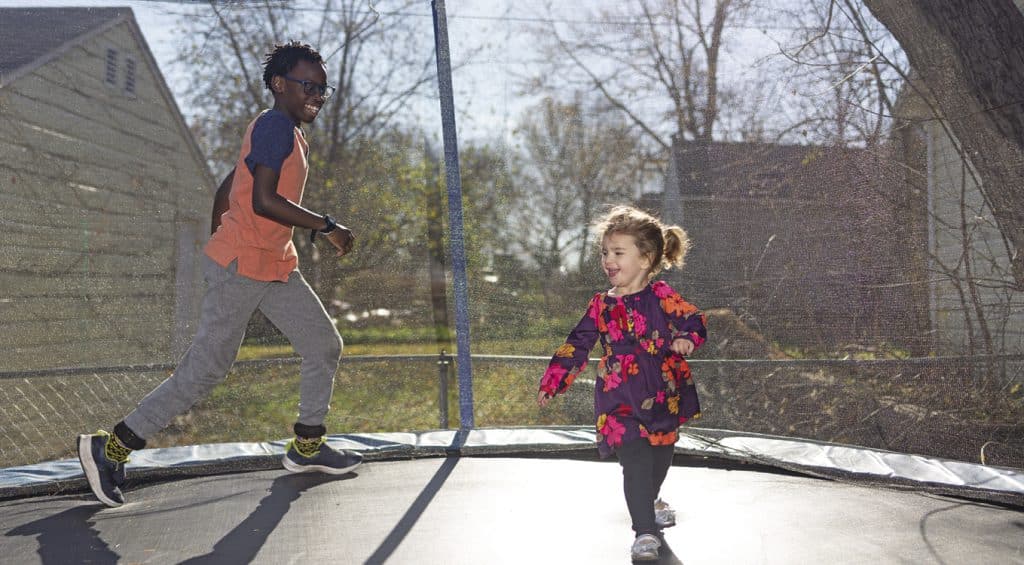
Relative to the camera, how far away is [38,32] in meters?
2.50

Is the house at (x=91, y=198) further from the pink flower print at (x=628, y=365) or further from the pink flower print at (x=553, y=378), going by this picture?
the pink flower print at (x=628, y=365)

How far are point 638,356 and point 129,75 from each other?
1.84 m

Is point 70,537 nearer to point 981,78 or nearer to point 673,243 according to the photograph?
point 673,243

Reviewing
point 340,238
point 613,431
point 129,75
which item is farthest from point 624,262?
point 129,75

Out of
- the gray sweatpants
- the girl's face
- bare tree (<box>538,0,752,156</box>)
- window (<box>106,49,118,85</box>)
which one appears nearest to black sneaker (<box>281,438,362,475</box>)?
the gray sweatpants

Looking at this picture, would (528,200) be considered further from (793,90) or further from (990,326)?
(990,326)

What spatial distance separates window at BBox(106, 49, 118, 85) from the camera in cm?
264

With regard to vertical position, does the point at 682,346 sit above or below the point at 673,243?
below

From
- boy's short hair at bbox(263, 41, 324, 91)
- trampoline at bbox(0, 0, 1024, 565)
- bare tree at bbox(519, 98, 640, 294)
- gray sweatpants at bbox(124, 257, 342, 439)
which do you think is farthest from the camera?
bare tree at bbox(519, 98, 640, 294)

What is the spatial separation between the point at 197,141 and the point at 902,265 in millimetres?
2127

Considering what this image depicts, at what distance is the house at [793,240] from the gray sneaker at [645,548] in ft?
3.52

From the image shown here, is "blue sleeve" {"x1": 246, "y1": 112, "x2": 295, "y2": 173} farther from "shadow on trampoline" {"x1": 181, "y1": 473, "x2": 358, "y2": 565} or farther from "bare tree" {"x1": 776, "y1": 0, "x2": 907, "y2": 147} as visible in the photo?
"bare tree" {"x1": 776, "y1": 0, "x2": 907, "y2": 147}

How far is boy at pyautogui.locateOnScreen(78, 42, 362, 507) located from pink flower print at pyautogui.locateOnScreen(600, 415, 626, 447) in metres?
0.77

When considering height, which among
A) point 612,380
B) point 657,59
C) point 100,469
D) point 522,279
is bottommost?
point 100,469
